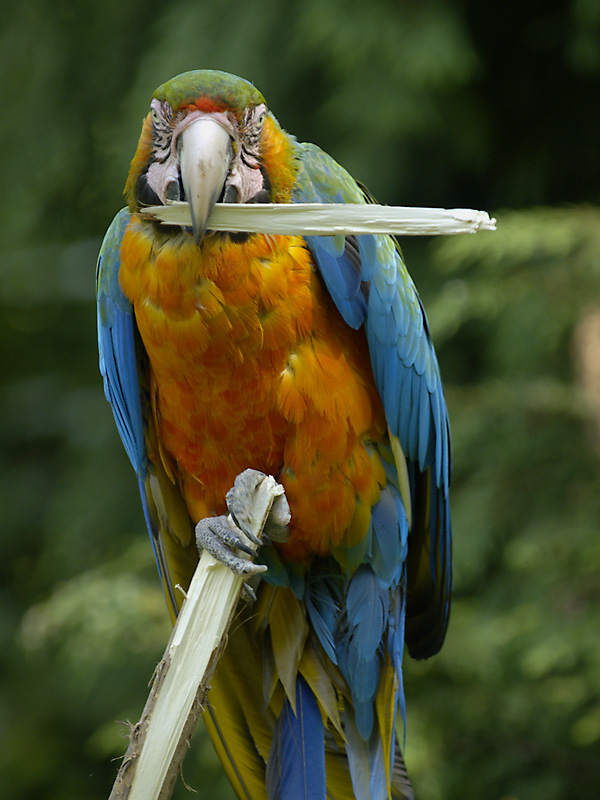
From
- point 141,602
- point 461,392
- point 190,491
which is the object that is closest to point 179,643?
point 190,491

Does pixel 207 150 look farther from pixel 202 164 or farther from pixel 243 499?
pixel 243 499

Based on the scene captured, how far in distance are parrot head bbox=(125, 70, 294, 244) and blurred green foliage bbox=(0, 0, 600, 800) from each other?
958 mm

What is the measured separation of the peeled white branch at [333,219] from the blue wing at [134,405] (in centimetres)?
25

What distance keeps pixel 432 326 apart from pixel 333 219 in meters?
1.08

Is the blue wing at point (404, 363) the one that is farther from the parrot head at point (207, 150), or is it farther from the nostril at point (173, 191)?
the nostril at point (173, 191)

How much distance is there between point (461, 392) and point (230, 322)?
116 cm

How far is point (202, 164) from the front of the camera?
1.15m

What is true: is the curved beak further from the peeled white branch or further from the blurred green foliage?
the blurred green foliage

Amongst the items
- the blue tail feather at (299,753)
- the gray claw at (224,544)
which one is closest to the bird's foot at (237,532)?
the gray claw at (224,544)

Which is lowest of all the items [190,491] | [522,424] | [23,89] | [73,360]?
[190,491]

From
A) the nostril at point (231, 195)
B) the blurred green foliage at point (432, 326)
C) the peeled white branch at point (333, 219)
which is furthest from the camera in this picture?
the blurred green foliage at point (432, 326)

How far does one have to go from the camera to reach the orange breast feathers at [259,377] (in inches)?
49.4

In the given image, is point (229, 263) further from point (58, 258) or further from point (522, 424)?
point (58, 258)

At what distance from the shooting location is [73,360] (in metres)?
3.05
